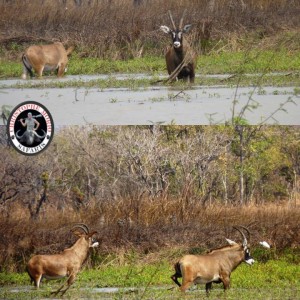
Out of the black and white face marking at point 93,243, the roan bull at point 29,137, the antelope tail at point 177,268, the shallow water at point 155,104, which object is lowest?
the antelope tail at point 177,268

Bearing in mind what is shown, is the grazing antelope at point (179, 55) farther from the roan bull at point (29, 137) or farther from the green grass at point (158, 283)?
the green grass at point (158, 283)

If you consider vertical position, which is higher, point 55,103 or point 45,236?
point 55,103

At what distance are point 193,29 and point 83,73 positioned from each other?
83 cm

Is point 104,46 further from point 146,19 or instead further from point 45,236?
point 45,236

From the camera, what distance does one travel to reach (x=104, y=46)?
14352mm

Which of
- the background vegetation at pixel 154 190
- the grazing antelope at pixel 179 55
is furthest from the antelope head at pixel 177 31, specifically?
the background vegetation at pixel 154 190

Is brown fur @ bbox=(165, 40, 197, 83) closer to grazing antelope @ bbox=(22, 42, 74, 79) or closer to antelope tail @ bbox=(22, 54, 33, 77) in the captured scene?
grazing antelope @ bbox=(22, 42, 74, 79)

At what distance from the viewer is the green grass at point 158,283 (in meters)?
14.1

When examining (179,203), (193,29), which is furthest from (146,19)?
(179,203)

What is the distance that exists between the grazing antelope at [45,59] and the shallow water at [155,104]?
0.43ft

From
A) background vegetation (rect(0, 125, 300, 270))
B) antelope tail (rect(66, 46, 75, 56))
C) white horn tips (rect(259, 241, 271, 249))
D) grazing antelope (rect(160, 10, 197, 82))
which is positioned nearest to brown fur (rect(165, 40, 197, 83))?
grazing antelope (rect(160, 10, 197, 82))

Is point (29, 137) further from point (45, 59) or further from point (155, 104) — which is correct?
point (155, 104)

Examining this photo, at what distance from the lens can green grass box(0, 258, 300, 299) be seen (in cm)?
1407

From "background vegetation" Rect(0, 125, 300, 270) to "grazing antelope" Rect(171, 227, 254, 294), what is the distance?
11 centimetres
